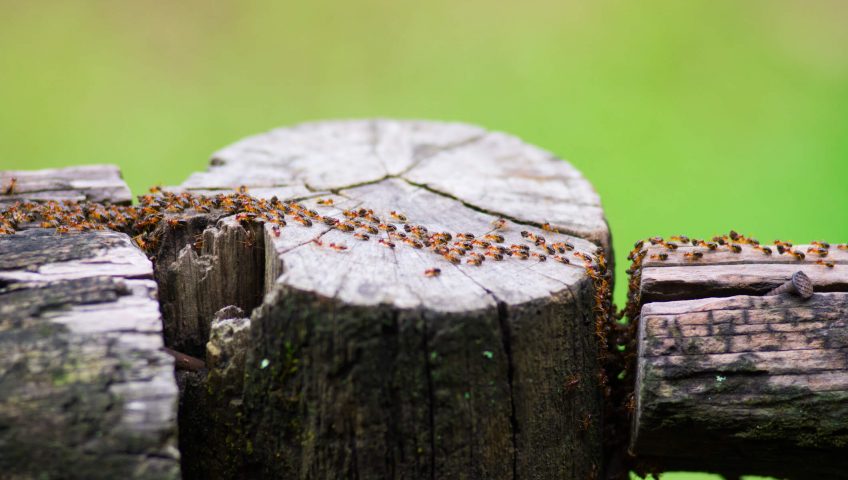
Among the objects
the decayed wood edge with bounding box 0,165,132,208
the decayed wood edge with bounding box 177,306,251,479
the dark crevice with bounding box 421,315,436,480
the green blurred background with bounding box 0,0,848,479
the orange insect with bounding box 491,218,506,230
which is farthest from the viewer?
the green blurred background with bounding box 0,0,848,479

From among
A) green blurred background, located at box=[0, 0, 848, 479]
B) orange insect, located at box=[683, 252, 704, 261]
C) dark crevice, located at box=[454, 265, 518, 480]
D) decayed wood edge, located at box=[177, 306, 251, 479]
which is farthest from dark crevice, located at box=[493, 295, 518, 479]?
green blurred background, located at box=[0, 0, 848, 479]

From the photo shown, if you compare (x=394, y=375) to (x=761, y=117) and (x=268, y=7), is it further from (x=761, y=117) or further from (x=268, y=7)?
(x=268, y=7)

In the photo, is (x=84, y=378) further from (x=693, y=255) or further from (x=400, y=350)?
(x=693, y=255)

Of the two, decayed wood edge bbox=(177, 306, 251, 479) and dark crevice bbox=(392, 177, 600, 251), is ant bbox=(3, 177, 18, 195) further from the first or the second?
dark crevice bbox=(392, 177, 600, 251)

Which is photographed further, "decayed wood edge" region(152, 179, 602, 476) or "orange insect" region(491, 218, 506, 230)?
"orange insect" region(491, 218, 506, 230)

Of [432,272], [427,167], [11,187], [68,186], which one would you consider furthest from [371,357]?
[11,187]

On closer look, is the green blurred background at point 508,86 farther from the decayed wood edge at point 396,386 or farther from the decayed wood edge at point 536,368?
the decayed wood edge at point 396,386

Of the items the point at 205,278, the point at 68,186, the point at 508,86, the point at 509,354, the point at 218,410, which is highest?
the point at 508,86
